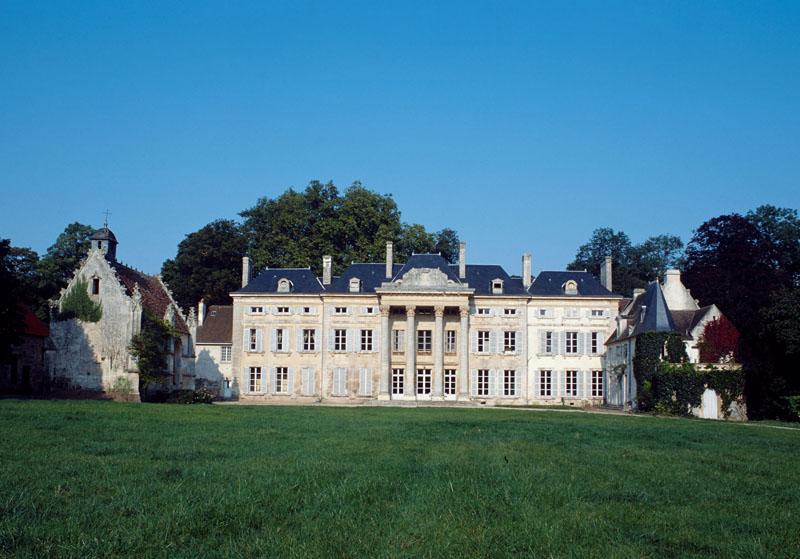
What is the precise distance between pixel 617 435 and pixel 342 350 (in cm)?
3877

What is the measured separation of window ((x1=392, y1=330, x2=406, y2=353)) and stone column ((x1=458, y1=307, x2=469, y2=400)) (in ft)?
14.3

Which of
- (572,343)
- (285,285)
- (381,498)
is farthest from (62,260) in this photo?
(381,498)

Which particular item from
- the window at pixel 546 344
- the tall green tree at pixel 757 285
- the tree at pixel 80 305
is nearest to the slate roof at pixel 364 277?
the window at pixel 546 344

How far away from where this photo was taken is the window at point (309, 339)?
58844mm

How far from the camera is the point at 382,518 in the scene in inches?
333

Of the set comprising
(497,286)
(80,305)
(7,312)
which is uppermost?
(497,286)

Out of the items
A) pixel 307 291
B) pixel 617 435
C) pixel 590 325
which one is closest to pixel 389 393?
pixel 307 291

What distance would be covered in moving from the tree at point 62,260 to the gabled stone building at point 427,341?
50.2 ft

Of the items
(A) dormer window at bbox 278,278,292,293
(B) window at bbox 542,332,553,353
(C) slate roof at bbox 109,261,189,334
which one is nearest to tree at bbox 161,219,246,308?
(A) dormer window at bbox 278,278,292,293

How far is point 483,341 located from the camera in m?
58.4

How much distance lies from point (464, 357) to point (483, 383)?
290 centimetres

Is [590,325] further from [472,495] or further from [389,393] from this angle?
[472,495]

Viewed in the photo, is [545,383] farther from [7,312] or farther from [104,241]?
[7,312]

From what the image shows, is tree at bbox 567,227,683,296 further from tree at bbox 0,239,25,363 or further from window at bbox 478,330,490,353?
tree at bbox 0,239,25,363
